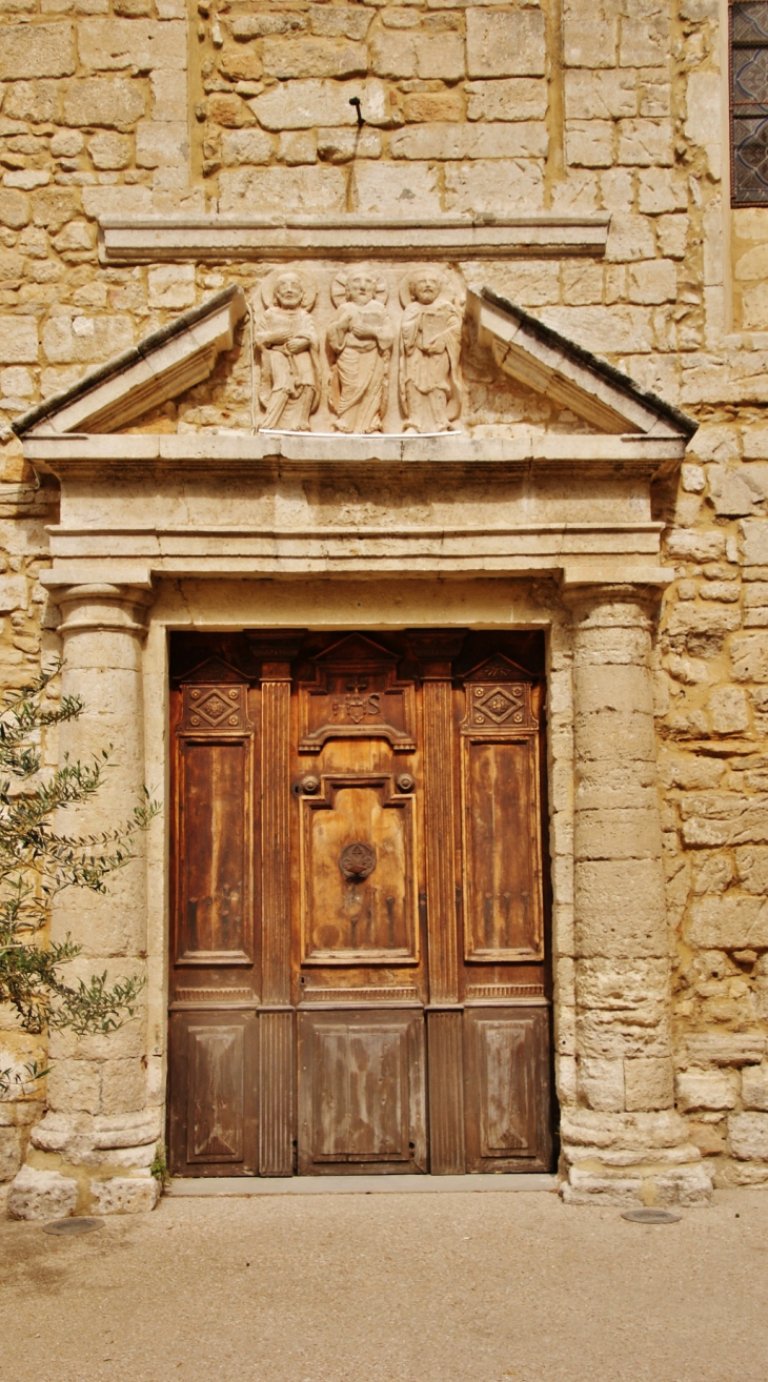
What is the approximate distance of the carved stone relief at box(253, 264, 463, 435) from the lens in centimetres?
581

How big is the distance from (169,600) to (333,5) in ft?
8.99

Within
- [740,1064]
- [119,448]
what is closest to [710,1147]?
[740,1064]

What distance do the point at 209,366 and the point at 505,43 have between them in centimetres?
197

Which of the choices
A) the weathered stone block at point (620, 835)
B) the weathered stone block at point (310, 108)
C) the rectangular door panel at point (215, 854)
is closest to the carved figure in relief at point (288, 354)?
the weathered stone block at point (310, 108)

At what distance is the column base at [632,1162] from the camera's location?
5.33m

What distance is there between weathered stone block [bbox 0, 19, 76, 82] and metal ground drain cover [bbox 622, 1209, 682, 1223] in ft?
17.4

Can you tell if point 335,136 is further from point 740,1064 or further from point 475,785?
point 740,1064

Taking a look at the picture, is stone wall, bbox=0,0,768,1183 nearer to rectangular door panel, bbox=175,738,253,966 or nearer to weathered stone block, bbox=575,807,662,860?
weathered stone block, bbox=575,807,662,860

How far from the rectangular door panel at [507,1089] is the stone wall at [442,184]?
1291 millimetres

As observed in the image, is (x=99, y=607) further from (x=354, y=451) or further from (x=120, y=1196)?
(x=120, y=1196)

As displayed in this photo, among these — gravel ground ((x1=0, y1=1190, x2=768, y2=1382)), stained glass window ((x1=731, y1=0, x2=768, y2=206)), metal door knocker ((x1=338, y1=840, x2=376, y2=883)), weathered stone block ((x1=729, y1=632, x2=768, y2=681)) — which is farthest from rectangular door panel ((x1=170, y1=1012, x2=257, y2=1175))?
stained glass window ((x1=731, y1=0, x2=768, y2=206))

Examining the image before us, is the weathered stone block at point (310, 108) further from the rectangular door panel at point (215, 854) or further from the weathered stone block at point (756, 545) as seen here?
the rectangular door panel at point (215, 854)

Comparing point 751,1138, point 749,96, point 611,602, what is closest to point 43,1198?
point 751,1138

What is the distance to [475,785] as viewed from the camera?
6008 millimetres
